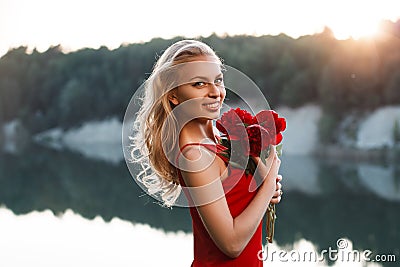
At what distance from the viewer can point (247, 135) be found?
44.9 inches

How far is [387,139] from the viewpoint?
16.1 metres

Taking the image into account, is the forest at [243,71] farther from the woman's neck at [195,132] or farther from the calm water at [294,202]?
the woman's neck at [195,132]

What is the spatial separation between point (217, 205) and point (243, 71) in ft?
66.9

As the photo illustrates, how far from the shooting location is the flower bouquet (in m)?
1.12

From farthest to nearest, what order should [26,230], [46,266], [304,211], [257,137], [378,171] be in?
[378,171]
[304,211]
[26,230]
[46,266]
[257,137]

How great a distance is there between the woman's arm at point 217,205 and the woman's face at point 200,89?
0.09 meters

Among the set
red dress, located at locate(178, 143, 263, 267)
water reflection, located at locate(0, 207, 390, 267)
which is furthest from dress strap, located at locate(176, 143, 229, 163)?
water reflection, located at locate(0, 207, 390, 267)

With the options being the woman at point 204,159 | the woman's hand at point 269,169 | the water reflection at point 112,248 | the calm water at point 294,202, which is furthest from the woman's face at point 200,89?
the calm water at point 294,202

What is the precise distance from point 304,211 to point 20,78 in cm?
2413

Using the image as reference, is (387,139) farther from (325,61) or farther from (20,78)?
(20,78)

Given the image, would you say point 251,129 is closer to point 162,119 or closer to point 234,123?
point 234,123

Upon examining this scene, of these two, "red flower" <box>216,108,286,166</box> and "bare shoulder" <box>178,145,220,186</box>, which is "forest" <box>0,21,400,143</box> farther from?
"bare shoulder" <box>178,145,220,186</box>

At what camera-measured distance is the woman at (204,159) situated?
41.3 inches

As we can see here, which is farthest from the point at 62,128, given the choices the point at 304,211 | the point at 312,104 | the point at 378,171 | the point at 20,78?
the point at 304,211
